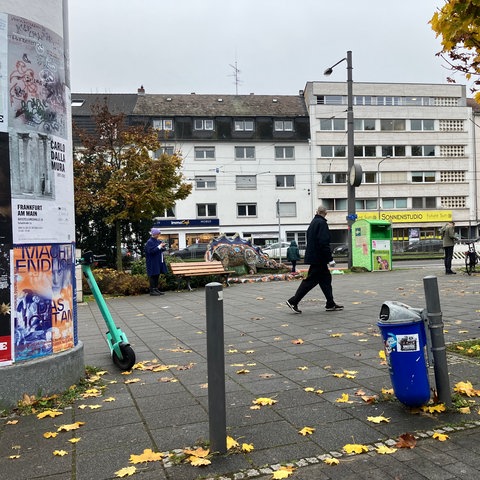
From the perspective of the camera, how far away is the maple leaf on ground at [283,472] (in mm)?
2885

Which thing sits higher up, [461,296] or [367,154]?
[367,154]

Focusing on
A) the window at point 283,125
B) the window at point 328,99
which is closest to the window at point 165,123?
the window at point 283,125

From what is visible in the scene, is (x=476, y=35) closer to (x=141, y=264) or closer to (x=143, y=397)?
(x=143, y=397)

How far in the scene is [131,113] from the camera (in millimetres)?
49312

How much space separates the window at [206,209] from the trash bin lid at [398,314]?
154ft

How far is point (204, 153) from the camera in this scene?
51094 millimetres

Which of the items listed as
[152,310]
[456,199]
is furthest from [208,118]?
[152,310]

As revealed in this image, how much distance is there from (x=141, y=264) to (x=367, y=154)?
43.0 meters

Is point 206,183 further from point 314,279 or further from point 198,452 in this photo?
point 198,452

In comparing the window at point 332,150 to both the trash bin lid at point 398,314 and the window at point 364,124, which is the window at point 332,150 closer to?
the window at point 364,124

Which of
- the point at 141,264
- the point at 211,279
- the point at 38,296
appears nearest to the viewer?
the point at 38,296

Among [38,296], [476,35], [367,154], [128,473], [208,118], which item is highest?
[208,118]

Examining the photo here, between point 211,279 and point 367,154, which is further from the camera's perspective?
point 367,154

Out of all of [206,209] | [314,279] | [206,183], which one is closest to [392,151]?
[206,183]
